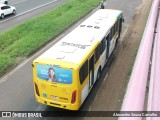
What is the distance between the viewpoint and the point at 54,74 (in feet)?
36.1

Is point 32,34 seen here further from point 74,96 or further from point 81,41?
point 74,96

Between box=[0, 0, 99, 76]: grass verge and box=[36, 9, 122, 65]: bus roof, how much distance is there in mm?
5254

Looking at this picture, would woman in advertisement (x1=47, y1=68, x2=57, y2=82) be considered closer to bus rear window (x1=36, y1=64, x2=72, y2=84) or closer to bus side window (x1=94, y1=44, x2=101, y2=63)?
bus rear window (x1=36, y1=64, x2=72, y2=84)

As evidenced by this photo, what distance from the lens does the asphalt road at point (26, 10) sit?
28875 millimetres

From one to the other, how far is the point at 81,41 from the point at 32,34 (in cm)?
1039

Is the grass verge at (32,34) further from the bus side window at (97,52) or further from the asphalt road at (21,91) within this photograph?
the bus side window at (97,52)

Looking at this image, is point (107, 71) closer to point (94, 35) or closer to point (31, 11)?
point (94, 35)

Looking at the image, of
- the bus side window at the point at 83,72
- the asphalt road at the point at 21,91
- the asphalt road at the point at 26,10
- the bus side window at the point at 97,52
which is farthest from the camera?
the asphalt road at the point at 26,10

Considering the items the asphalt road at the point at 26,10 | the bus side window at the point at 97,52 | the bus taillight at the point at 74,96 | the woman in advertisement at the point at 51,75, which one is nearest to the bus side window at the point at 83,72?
the bus taillight at the point at 74,96

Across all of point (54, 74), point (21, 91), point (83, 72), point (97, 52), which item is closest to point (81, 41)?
point (97, 52)

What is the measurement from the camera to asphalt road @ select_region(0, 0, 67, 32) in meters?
28.9

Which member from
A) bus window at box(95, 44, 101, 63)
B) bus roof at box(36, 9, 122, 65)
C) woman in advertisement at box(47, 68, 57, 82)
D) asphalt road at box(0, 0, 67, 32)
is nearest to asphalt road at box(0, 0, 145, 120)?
bus window at box(95, 44, 101, 63)

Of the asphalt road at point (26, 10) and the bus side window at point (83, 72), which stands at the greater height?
the bus side window at point (83, 72)

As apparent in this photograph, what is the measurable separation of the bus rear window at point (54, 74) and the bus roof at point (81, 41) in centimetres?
46
